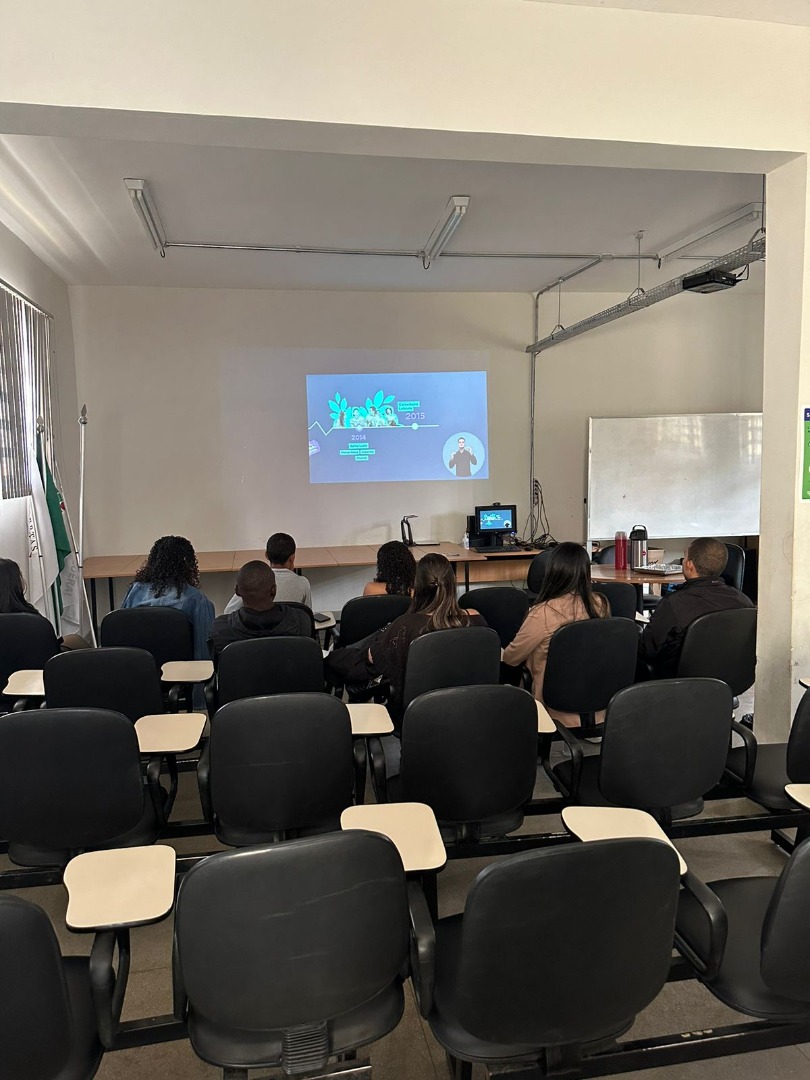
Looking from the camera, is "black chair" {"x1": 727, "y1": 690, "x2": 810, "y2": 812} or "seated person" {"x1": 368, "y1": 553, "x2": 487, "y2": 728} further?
"seated person" {"x1": 368, "y1": 553, "x2": 487, "y2": 728}

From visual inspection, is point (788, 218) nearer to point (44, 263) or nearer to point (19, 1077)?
point (19, 1077)

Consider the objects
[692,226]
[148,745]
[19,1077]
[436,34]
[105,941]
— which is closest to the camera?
[19,1077]

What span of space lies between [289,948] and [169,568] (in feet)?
9.67

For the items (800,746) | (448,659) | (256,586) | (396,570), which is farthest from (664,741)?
(396,570)

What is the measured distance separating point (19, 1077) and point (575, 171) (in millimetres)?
4595

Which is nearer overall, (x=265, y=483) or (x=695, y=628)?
(x=695, y=628)

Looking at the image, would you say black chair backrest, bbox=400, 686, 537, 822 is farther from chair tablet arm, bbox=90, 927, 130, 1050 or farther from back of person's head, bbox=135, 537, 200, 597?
back of person's head, bbox=135, 537, 200, 597

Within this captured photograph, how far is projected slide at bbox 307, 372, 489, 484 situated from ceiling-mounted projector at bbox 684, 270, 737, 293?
3.04 meters

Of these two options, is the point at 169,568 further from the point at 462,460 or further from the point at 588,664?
the point at 462,460

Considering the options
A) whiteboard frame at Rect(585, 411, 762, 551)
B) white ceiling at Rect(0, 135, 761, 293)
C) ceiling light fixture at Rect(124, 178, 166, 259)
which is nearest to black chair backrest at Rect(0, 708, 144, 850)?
white ceiling at Rect(0, 135, 761, 293)

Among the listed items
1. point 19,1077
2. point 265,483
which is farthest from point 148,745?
point 265,483

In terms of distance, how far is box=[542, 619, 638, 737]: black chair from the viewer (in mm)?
3039

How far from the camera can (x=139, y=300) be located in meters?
6.77

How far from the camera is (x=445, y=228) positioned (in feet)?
16.8
